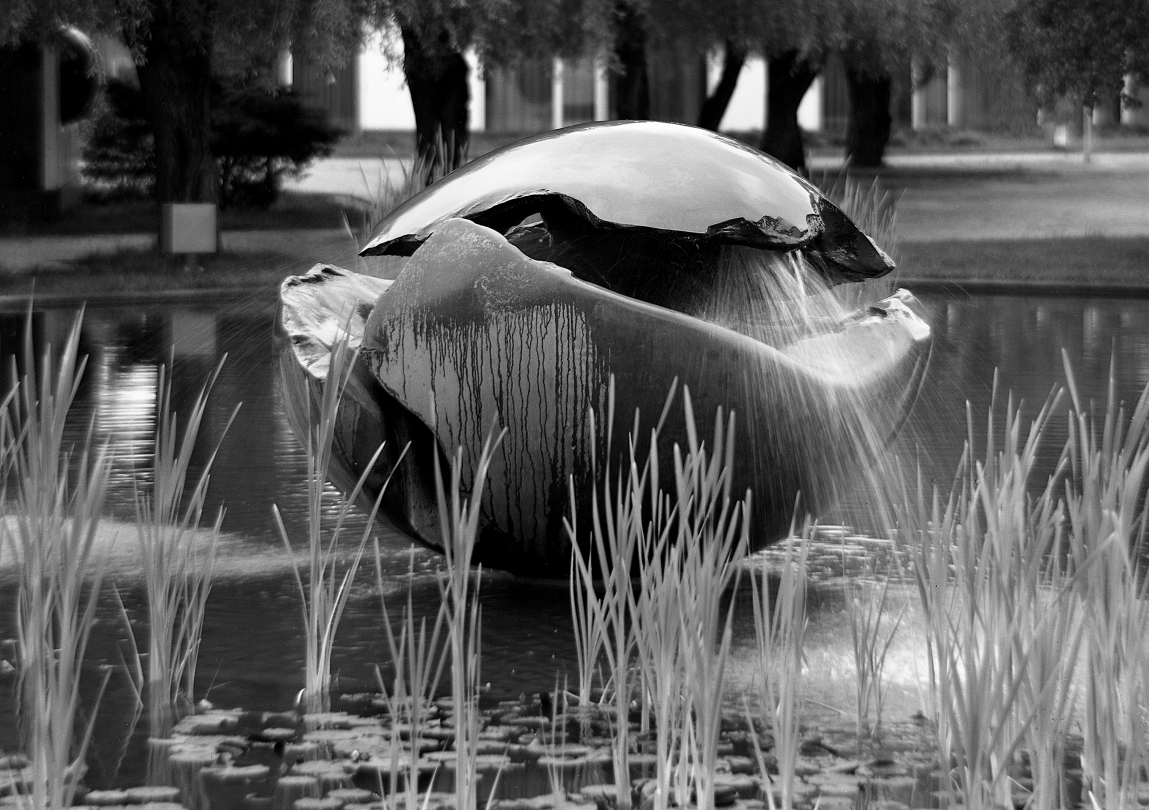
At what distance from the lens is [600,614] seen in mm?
3600

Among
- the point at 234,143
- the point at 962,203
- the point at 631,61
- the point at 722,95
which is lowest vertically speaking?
the point at 962,203

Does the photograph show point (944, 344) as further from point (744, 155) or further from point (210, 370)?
point (744, 155)

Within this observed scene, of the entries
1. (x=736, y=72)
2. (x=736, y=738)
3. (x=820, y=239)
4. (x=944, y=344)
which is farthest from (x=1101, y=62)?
(x=736, y=738)

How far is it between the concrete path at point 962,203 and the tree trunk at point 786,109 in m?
1.31

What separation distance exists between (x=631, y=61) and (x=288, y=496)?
73.3ft

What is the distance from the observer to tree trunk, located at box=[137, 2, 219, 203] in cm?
1839

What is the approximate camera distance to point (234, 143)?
2673cm

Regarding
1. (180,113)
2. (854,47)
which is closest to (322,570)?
(180,113)

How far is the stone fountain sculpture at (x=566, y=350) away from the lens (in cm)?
455

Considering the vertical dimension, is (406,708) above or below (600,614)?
below

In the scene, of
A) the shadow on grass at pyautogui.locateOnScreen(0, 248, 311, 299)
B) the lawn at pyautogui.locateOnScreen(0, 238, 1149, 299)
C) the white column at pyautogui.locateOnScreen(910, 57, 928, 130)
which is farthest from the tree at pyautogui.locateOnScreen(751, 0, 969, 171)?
the white column at pyautogui.locateOnScreen(910, 57, 928, 130)

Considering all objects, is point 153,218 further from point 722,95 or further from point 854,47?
point 854,47

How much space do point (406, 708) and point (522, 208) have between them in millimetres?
1645

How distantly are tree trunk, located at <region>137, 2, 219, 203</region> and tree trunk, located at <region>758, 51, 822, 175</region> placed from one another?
1354 cm
